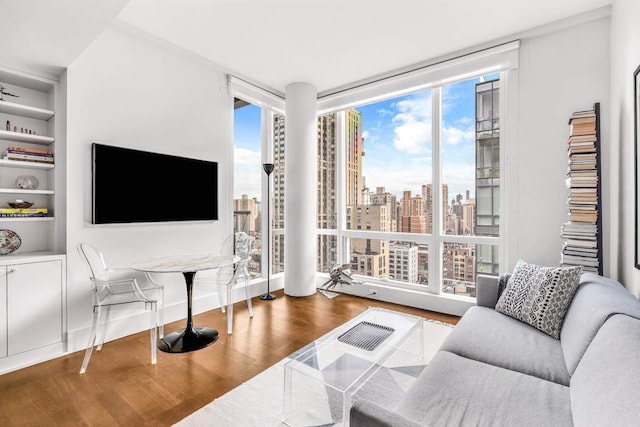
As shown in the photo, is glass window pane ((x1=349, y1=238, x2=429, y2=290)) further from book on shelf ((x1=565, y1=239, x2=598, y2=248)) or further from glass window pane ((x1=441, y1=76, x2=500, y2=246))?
book on shelf ((x1=565, y1=239, x2=598, y2=248))

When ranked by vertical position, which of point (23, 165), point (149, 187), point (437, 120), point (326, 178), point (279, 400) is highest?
point (437, 120)

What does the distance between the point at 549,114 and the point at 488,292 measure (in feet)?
6.16

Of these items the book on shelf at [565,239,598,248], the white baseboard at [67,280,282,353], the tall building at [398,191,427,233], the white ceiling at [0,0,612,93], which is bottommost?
the white baseboard at [67,280,282,353]

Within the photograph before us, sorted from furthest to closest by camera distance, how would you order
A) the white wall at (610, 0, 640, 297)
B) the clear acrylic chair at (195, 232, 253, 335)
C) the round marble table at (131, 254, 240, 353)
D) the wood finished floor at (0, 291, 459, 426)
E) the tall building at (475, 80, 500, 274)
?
the tall building at (475, 80, 500, 274), the clear acrylic chair at (195, 232, 253, 335), the round marble table at (131, 254, 240, 353), the white wall at (610, 0, 640, 297), the wood finished floor at (0, 291, 459, 426)

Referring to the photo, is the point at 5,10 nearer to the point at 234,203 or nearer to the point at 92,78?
the point at 92,78

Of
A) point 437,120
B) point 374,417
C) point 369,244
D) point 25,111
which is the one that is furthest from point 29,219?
point 437,120

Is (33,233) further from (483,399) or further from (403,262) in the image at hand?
(403,262)

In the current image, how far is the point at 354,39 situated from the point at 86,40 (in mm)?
2316

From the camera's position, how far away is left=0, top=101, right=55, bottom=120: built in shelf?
2340 mm

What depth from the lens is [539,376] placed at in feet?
4.83

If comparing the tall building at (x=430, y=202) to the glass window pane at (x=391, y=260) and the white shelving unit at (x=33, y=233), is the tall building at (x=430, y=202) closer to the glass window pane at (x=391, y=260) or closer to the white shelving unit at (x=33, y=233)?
the glass window pane at (x=391, y=260)

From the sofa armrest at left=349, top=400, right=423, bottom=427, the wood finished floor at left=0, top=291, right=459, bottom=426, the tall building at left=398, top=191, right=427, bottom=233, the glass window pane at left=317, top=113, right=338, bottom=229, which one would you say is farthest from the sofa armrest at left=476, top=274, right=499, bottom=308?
the glass window pane at left=317, top=113, right=338, bottom=229

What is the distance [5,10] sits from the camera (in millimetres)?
1718

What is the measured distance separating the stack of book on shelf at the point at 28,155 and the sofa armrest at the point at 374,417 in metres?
3.10
